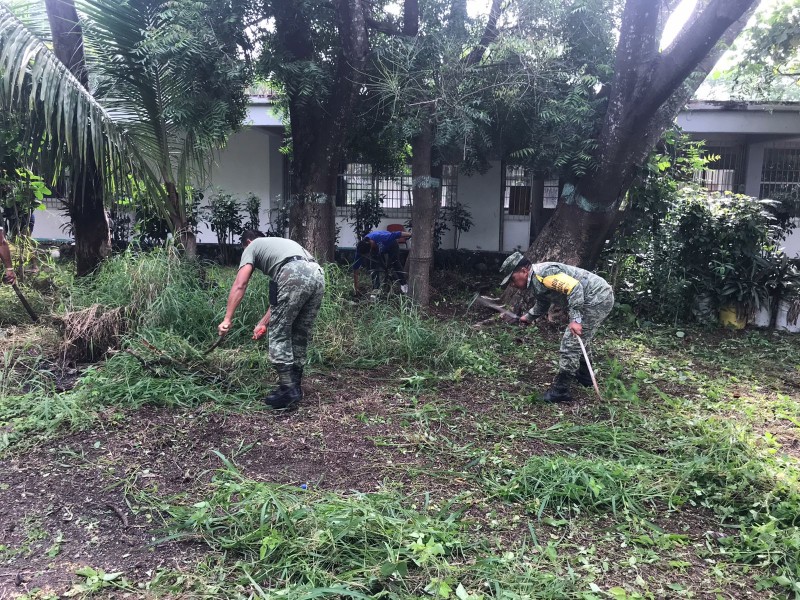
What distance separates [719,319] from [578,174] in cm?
269

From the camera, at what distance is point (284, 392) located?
4.84 meters

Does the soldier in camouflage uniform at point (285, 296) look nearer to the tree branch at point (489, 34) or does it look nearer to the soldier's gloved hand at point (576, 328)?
the soldier's gloved hand at point (576, 328)

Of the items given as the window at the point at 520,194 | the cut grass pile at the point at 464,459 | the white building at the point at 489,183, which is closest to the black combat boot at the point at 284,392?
the cut grass pile at the point at 464,459

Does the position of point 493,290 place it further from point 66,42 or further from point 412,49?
point 66,42

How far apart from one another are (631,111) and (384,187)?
5.51m

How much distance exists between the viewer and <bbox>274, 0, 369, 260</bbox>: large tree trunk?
7.11 metres

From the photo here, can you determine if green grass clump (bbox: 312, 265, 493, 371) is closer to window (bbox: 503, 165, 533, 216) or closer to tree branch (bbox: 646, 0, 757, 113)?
tree branch (bbox: 646, 0, 757, 113)

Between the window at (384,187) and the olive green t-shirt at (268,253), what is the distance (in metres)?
6.68

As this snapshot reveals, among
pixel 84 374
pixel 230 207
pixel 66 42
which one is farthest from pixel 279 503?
pixel 230 207

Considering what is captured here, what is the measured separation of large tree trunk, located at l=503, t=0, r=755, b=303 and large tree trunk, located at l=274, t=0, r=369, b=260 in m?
2.76

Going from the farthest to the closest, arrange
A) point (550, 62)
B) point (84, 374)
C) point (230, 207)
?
point (230, 207) < point (550, 62) < point (84, 374)

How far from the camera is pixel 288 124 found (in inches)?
389

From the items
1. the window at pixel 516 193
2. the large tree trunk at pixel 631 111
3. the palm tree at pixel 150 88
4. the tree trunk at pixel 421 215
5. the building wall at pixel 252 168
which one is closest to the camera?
the palm tree at pixel 150 88

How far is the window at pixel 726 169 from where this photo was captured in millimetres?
11586
